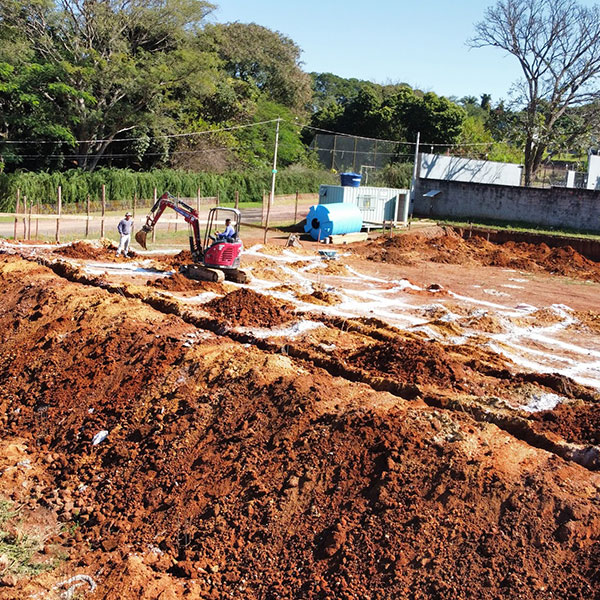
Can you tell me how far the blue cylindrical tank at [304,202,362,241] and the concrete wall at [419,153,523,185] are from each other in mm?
13534

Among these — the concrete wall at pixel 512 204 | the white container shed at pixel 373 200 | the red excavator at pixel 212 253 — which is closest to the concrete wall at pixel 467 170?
the concrete wall at pixel 512 204

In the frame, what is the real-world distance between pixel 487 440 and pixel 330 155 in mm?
46251

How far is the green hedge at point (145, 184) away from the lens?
109 ft

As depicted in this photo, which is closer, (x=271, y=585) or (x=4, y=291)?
(x=271, y=585)

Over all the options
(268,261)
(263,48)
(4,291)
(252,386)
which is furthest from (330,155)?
(252,386)

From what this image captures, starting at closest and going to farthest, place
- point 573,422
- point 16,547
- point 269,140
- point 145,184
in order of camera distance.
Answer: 1. point 16,547
2. point 573,422
3. point 145,184
4. point 269,140

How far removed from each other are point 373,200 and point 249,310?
19534 mm

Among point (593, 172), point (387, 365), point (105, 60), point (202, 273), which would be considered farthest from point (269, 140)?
point (387, 365)

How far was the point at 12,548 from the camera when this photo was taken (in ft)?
24.0

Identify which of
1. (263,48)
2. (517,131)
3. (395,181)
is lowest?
(395,181)

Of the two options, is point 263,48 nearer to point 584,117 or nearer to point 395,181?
point 395,181

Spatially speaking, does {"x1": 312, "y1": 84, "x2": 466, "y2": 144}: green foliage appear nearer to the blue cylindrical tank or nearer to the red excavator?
the blue cylindrical tank

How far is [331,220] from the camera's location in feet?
90.3

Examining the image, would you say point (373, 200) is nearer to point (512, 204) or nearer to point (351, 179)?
point (351, 179)
